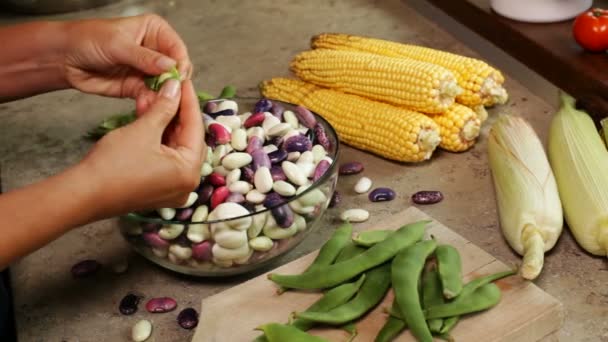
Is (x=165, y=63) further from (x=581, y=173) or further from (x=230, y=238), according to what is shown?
(x=581, y=173)

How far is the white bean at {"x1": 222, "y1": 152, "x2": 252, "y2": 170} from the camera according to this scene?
4.03 ft

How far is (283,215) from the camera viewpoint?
1.14m

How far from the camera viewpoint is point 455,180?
144 centimetres

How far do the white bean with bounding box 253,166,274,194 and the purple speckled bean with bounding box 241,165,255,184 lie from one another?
0.02 m

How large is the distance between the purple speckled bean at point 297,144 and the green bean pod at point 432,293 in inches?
11.9

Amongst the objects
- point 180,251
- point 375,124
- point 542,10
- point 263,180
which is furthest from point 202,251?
point 542,10

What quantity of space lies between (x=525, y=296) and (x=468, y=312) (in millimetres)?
90

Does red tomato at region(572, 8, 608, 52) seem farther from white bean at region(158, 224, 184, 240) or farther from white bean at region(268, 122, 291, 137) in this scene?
white bean at region(158, 224, 184, 240)

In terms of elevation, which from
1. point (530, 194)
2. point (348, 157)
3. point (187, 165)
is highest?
point (187, 165)

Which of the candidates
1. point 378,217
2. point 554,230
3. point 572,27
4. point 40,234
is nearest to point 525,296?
point 554,230

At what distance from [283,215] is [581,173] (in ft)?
1.69

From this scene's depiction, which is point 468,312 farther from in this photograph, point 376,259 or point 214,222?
point 214,222

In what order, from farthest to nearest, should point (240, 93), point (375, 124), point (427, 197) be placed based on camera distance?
point (240, 93) → point (375, 124) → point (427, 197)

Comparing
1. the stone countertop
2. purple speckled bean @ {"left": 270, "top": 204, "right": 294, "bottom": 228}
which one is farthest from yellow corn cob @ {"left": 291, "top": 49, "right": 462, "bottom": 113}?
purple speckled bean @ {"left": 270, "top": 204, "right": 294, "bottom": 228}
